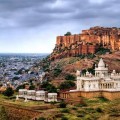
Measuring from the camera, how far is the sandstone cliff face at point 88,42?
139 meters

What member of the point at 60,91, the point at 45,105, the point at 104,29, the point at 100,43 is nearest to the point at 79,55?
the point at 100,43

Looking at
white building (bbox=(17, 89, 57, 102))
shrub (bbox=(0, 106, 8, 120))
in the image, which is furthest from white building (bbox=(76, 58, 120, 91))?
shrub (bbox=(0, 106, 8, 120))

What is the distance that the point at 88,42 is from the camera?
14362cm

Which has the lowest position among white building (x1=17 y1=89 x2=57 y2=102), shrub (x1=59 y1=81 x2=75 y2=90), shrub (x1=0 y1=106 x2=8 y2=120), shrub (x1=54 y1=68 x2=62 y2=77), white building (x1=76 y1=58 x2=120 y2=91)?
shrub (x1=0 y1=106 x2=8 y2=120)

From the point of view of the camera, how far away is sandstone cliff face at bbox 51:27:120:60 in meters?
139

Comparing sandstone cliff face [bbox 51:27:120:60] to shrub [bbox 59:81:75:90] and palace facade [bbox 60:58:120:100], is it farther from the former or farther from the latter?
palace facade [bbox 60:58:120:100]

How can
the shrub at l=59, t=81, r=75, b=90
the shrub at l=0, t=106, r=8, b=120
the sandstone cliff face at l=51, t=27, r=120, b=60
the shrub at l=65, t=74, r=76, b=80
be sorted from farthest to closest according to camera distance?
the sandstone cliff face at l=51, t=27, r=120, b=60
the shrub at l=65, t=74, r=76, b=80
the shrub at l=59, t=81, r=75, b=90
the shrub at l=0, t=106, r=8, b=120

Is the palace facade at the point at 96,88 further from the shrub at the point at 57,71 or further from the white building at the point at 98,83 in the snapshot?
the shrub at the point at 57,71

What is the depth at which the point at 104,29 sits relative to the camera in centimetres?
15138

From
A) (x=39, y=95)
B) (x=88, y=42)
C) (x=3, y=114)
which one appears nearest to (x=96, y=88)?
(x=39, y=95)

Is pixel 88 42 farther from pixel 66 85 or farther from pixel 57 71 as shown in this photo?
pixel 66 85

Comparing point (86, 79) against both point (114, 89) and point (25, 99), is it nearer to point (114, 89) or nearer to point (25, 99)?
point (114, 89)

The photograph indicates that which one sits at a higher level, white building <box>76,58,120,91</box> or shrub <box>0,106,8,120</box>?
white building <box>76,58,120,91</box>

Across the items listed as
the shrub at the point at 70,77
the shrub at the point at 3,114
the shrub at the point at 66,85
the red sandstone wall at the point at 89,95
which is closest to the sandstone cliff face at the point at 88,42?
the shrub at the point at 70,77
